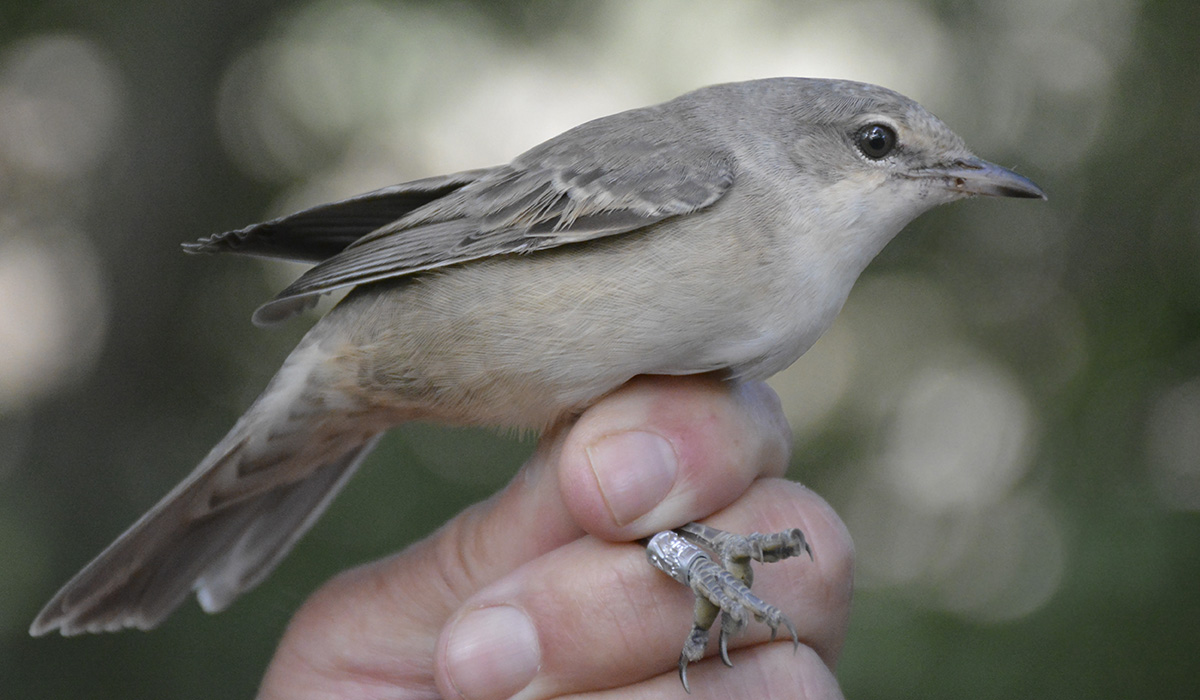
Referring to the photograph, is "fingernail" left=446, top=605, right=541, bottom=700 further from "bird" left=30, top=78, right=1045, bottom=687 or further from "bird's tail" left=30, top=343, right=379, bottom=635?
"bird's tail" left=30, top=343, right=379, bottom=635

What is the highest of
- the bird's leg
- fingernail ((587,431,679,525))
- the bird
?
the bird

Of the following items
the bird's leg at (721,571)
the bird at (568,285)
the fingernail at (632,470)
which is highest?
the bird at (568,285)

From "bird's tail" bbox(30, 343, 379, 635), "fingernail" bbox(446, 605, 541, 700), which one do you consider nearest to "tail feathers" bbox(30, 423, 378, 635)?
"bird's tail" bbox(30, 343, 379, 635)

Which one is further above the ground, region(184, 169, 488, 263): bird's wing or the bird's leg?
region(184, 169, 488, 263): bird's wing

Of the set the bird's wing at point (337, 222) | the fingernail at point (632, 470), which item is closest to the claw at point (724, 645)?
the fingernail at point (632, 470)

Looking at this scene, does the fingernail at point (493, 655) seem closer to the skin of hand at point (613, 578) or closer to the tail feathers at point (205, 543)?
the skin of hand at point (613, 578)
